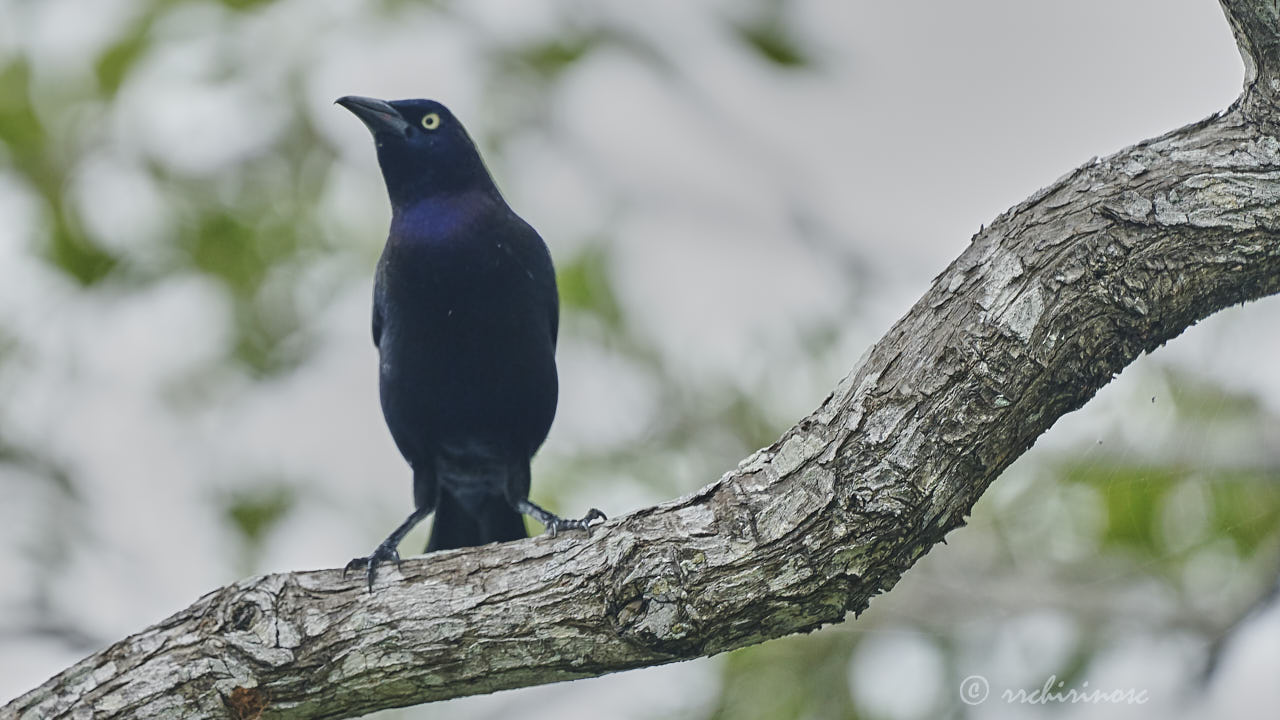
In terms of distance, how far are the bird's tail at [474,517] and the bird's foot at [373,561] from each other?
105cm

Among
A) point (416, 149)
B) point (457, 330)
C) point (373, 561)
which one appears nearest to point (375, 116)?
point (416, 149)

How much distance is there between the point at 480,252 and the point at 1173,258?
8.36 feet

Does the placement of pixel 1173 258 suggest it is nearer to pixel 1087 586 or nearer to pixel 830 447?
pixel 830 447

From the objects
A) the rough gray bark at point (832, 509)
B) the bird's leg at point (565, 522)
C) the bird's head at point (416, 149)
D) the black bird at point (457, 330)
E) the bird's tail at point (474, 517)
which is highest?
the bird's head at point (416, 149)

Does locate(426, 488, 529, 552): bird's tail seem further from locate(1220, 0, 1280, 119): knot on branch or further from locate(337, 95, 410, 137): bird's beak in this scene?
locate(1220, 0, 1280, 119): knot on branch

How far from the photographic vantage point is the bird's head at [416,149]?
5090mm

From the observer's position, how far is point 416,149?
203 inches

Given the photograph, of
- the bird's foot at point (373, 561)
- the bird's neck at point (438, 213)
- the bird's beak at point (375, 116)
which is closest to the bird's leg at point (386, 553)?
the bird's foot at point (373, 561)

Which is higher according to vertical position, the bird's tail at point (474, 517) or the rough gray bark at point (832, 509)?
the bird's tail at point (474, 517)

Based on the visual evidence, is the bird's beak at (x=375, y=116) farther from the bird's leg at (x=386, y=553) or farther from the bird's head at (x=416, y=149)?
the bird's leg at (x=386, y=553)

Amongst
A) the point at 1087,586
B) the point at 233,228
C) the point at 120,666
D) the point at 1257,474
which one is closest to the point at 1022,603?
the point at 1087,586

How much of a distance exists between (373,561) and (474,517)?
162 cm

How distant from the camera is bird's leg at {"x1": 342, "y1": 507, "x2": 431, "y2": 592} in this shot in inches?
140

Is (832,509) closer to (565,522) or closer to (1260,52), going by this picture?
(565,522)
